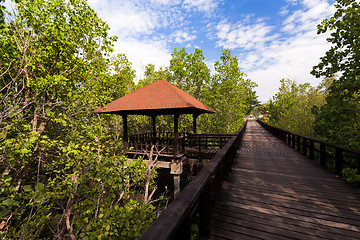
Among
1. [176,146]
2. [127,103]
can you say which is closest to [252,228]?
[176,146]

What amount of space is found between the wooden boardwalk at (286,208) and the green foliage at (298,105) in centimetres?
447

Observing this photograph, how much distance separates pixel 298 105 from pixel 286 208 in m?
17.9

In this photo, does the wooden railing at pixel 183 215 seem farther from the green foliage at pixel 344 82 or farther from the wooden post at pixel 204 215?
the green foliage at pixel 344 82

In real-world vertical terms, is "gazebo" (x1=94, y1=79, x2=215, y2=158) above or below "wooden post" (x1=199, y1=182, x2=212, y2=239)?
above

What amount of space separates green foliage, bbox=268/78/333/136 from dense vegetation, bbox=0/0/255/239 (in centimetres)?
844

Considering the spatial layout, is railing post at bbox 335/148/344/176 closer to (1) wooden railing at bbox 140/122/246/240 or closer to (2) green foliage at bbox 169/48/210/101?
(1) wooden railing at bbox 140/122/246/240

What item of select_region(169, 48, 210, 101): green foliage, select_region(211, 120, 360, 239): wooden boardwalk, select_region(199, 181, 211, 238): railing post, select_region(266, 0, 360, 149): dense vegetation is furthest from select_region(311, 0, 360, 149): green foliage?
select_region(169, 48, 210, 101): green foliage

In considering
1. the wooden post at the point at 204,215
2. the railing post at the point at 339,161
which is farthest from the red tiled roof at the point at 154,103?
the wooden post at the point at 204,215

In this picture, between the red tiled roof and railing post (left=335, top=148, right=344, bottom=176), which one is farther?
the red tiled roof

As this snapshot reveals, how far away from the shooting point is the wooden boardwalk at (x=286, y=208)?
2330 mm

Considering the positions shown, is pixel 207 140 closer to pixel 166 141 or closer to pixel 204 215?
pixel 166 141

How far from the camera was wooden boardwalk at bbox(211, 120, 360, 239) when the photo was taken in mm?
2330

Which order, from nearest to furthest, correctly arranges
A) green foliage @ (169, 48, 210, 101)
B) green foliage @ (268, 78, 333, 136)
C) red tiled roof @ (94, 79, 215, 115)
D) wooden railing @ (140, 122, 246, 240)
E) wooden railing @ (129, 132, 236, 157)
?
wooden railing @ (140, 122, 246, 240), red tiled roof @ (94, 79, 215, 115), wooden railing @ (129, 132, 236, 157), green foliage @ (268, 78, 333, 136), green foliage @ (169, 48, 210, 101)

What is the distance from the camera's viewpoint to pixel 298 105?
17.0 m
